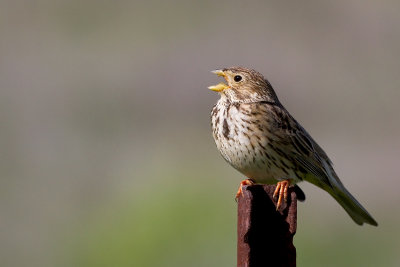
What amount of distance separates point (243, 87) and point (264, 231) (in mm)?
2841

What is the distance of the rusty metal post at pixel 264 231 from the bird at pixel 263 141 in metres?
2.24

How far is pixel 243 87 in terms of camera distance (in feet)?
24.6

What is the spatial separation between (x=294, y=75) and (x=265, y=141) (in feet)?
34.4

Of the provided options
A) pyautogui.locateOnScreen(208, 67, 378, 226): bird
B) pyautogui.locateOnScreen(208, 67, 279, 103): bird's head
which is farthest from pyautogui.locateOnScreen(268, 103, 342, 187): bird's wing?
pyautogui.locateOnScreen(208, 67, 279, 103): bird's head

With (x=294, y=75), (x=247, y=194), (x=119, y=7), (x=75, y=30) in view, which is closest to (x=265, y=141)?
(x=247, y=194)

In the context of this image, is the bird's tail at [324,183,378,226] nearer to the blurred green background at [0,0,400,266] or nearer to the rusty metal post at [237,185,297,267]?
the rusty metal post at [237,185,297,267]

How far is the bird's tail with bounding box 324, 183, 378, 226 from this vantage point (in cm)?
702

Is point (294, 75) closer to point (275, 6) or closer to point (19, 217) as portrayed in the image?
point (275, 6)

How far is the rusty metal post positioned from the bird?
88.3 inches

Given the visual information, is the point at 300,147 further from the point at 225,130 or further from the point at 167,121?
the point at 167,121

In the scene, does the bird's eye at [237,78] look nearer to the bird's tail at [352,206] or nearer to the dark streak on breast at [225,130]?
the dark streak on breast at [225,130]

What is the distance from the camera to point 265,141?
7.22 m

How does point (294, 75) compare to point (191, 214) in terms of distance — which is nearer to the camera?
point (191, 214)

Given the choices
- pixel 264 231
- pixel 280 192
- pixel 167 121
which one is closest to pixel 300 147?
pixel 280 192
